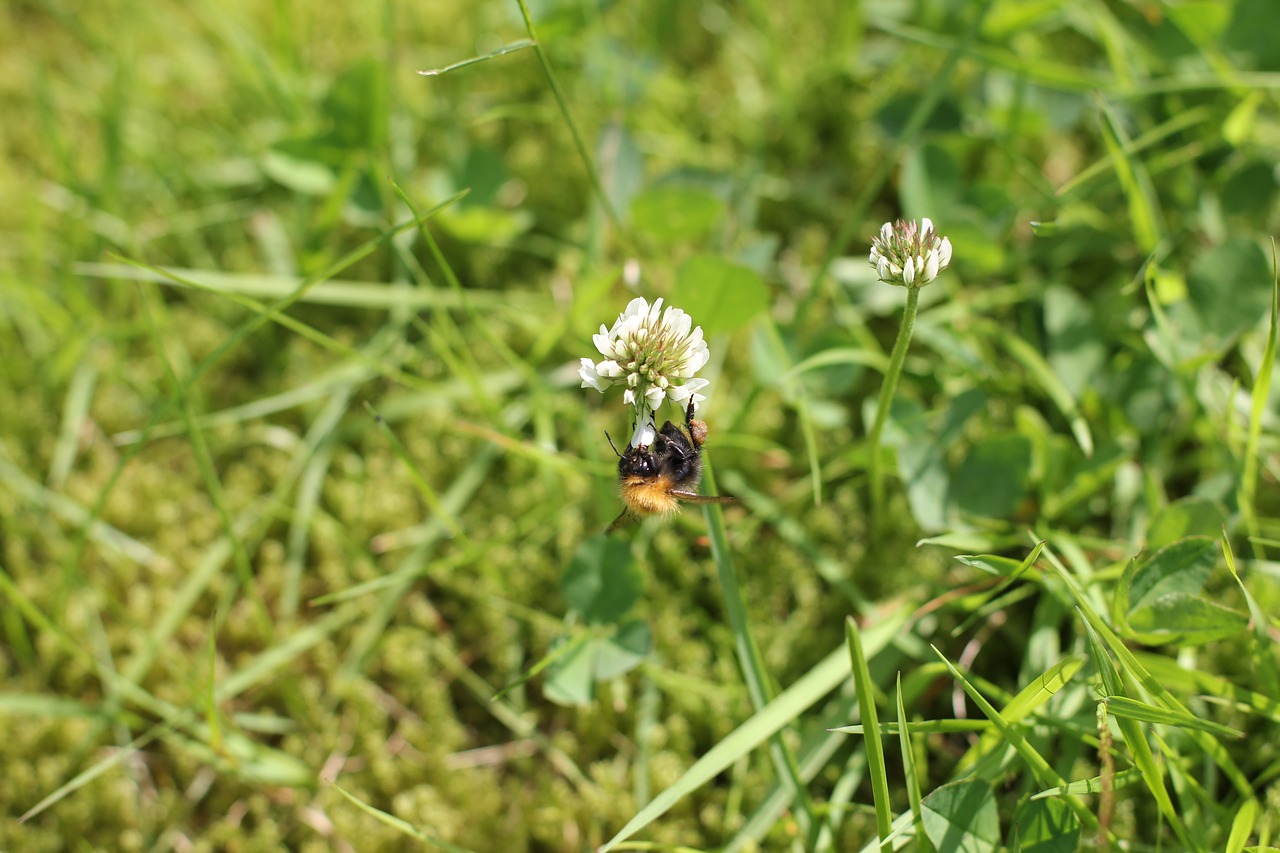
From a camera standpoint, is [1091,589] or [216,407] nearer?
[1091,589]

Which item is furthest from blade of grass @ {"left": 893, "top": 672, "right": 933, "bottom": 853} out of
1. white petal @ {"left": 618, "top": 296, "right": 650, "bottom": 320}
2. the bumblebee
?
white petal @ {"left": 618, "top": 296, "right": 650, "bottom": 320}

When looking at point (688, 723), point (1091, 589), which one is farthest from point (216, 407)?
point (1091, 589)

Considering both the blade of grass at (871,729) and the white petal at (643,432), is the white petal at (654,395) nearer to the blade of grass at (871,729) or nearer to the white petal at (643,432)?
the white petal at (643,432)

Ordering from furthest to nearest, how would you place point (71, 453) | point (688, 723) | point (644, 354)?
1. point (71, 453)
2. point (688, 723)
3. point (644, 354)

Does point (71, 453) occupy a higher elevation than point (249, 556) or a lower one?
higher

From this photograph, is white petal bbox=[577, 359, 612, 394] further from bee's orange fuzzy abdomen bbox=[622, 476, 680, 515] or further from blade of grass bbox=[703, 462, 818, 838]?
blade of grass bbox=[703, 462, 818, 838]

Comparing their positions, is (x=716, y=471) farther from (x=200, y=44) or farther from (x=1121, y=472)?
(x=200, y=44)

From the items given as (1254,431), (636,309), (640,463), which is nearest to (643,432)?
(640,463)

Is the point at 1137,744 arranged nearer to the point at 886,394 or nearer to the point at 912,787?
the point at 912,787
